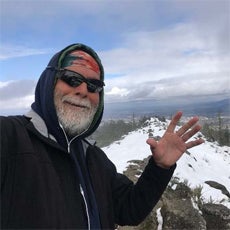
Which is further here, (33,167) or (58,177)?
(58,177)

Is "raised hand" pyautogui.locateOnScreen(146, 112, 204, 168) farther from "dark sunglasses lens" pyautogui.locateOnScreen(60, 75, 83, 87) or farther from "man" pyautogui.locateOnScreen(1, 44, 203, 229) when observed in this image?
"dark sunglasses lens" pyautogui.locateOnScreen(60, 75, 83, 87)

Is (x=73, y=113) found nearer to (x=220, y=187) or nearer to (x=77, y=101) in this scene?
(x=77, y=101)

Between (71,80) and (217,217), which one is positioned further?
(217,217)

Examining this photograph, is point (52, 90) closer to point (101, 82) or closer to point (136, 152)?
point (101, 82)

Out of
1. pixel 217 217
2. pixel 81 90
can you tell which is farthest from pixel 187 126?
pixel 217 217

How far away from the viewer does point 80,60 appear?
2.24m

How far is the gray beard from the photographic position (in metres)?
2.14

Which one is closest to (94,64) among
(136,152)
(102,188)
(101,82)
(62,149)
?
(101,82)

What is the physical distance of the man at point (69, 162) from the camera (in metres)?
1.70

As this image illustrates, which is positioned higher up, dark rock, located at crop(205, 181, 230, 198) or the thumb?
the thumb

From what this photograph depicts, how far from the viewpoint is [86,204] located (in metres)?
2.02

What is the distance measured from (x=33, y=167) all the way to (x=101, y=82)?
0.83 m

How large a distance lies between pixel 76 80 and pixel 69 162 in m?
0.53

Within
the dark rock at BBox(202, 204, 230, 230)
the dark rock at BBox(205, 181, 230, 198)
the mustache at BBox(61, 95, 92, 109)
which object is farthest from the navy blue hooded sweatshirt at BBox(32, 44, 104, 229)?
the dark rock at BBox(205, 181, 230, 198)
